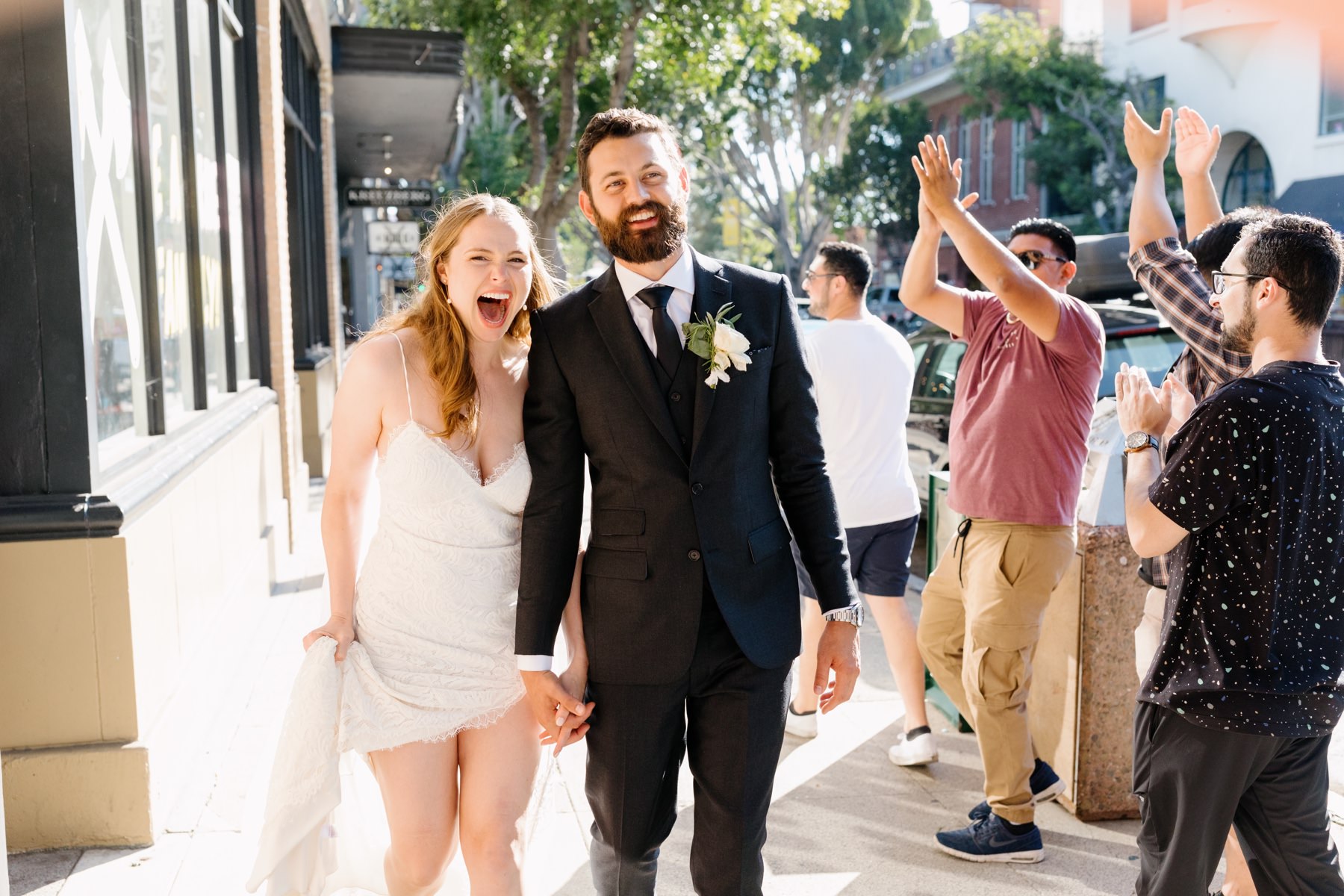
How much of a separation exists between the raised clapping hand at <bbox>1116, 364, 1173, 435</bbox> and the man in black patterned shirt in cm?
17

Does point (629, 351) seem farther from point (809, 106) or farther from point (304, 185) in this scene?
point (809, 106)

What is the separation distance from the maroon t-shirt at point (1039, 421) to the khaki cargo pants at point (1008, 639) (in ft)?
0.26

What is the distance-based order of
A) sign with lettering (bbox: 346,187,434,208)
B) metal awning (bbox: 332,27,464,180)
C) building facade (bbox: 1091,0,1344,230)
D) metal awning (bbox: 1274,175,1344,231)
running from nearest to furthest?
metal awning (bbox: 332,27,464,180)
sign with lettering (bbox: 346,187,434,208)
metal awning (bbox: 1274,175,1344,231)
building facade (bbox: 1091,0,1344,230)

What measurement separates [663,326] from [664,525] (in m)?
0.48

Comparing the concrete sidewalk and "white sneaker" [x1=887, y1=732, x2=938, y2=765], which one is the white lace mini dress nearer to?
the concrete sidewalk

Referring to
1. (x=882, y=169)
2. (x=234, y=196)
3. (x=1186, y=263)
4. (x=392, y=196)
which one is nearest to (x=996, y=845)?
(x=1186, y=263)

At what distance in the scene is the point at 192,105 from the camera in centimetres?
674

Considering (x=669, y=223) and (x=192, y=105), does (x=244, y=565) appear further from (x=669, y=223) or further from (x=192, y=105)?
(x=669, y=223)

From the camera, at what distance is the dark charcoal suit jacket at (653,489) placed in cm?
293

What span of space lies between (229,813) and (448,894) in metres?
1.60

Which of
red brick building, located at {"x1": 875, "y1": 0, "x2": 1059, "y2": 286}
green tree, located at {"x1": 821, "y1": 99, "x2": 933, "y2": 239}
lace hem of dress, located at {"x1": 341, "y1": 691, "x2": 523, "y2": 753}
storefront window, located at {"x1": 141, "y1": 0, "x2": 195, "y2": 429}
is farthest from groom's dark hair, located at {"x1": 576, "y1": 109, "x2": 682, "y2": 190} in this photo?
green tree, located at {"x1": 821, "y1": 99, "x2": 933, "y2": 239}

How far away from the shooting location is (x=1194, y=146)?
394 cm

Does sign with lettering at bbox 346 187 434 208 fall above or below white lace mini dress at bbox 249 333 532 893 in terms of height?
above

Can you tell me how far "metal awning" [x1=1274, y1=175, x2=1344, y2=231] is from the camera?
2722 cm
